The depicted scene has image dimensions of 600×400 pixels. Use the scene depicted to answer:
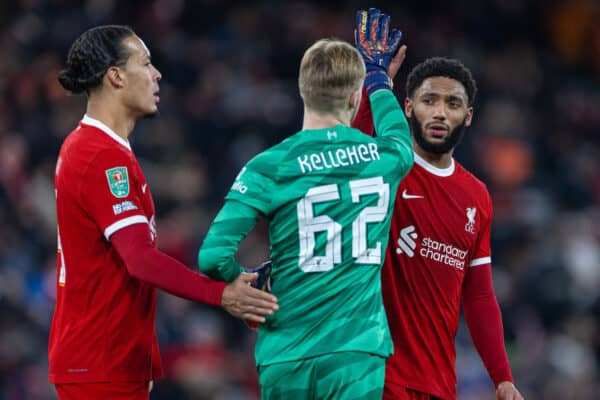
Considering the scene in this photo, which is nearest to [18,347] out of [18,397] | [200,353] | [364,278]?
[18,397]

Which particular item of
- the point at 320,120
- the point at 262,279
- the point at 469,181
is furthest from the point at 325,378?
the point at 469,181

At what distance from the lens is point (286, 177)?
4.20m

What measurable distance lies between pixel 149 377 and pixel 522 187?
8195 mm

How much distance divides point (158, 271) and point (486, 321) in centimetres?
186

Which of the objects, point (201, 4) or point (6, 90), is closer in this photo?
point (6, 90)

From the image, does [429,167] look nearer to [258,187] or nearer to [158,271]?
[258,187]

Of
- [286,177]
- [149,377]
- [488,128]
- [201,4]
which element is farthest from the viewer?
[201,4]

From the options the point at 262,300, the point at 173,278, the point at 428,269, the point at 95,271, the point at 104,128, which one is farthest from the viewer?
the point at 428,269

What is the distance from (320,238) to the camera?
4219mm

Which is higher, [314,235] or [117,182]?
[117,182]

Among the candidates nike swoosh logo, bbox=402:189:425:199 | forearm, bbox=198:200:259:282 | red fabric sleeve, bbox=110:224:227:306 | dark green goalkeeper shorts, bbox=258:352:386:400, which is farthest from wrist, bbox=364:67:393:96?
dark green goalkeeper shorts, bbox=258:352:386:400

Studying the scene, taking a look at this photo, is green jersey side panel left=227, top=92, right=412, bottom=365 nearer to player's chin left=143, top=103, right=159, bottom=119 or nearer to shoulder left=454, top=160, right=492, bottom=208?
player's chin left=143, top=103, right=159, bottom=119

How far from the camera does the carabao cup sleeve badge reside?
443 cm

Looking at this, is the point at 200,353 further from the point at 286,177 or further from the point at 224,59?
the point at 286,177
